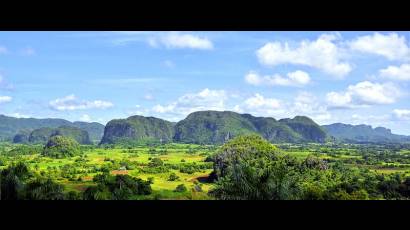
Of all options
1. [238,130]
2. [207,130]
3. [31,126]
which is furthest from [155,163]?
[31,126]

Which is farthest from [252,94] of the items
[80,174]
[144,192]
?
[144,192]

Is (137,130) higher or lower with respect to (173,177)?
higher

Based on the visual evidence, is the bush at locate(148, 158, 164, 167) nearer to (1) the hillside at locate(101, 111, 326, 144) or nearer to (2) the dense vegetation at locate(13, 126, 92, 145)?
(1) the hillside at locate(101, 111, 326, 144)

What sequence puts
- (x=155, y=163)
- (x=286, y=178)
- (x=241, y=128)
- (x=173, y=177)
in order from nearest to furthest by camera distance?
(x=286, y=178) < (x=173, y=177) < (x=155, y=163) < (x=241, y=128)

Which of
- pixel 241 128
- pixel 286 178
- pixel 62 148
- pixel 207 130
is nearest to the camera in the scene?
pixel 286 178

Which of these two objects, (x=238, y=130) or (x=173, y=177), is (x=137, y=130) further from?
(x=173, y=177)

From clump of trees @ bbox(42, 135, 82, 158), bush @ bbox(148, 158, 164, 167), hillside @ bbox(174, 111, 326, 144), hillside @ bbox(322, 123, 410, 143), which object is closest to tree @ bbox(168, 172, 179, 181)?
bush @ bbox(148, 158, 164, 167)

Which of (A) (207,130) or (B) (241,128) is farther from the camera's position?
(A) (207,130)
